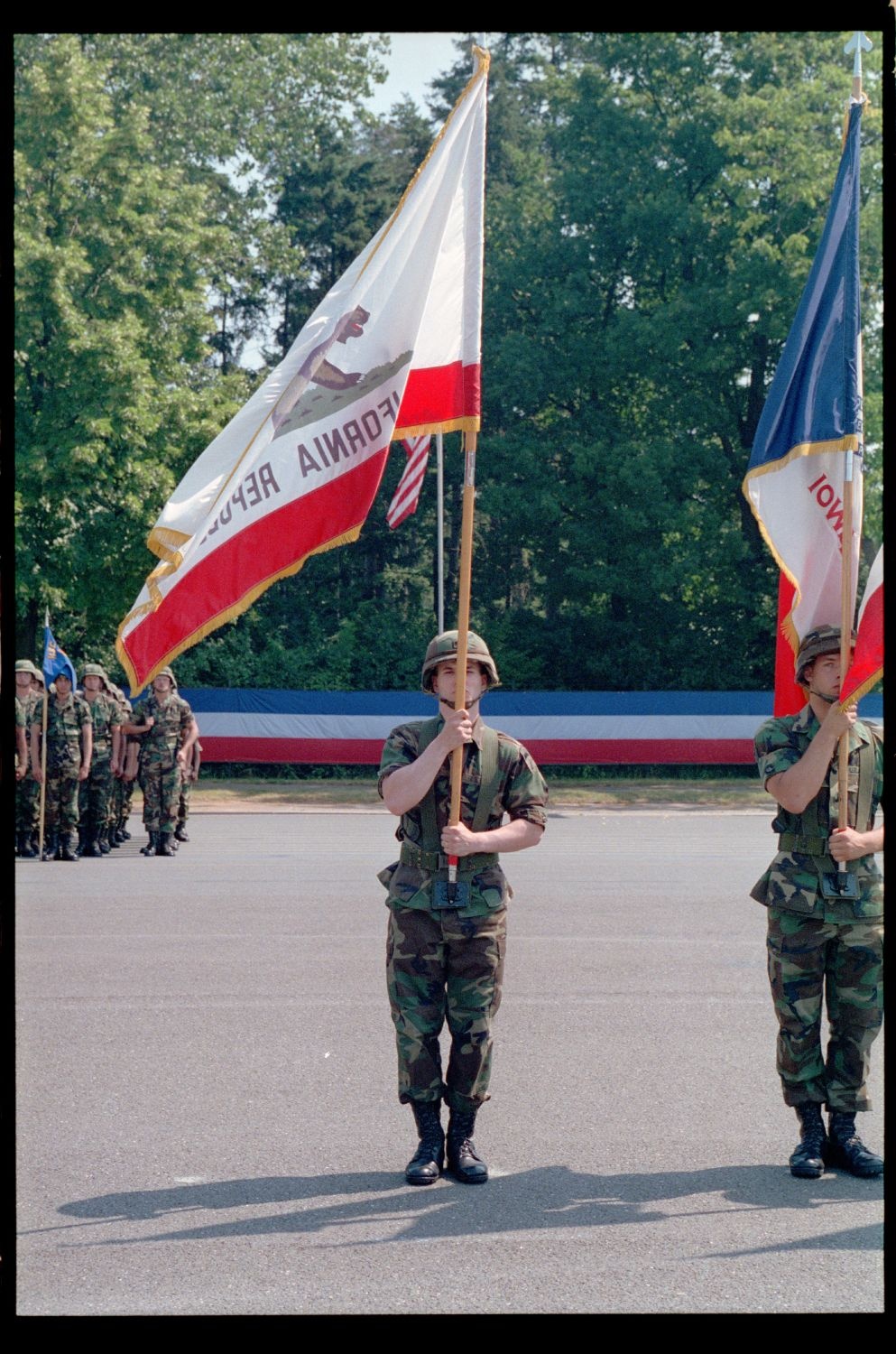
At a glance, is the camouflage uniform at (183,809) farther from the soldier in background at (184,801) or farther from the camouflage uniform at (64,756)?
the camouflage uniform at (64,756)

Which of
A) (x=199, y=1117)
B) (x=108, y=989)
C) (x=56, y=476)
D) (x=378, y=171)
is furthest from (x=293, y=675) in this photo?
(x=199, y=1117)

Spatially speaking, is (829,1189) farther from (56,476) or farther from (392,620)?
(392,620)

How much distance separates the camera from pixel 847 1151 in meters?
5.89

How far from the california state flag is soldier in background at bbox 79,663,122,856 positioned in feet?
35.1

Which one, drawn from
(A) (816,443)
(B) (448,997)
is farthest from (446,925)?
(A) (816,443)

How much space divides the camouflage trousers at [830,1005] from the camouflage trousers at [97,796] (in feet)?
35.9

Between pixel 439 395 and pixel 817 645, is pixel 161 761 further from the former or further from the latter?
pixel 817 645

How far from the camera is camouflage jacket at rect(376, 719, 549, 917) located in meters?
5.84

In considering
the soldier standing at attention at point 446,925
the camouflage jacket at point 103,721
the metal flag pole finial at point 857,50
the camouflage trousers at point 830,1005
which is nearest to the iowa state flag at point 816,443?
the metal flag pole finial at point 857,50

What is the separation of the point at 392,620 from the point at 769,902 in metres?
29.6

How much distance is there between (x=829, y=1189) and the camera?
569cm

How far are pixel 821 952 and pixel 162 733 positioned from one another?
11.0 m

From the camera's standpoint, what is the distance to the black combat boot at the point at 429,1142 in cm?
576

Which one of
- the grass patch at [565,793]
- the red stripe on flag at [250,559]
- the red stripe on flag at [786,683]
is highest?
the red stripe on flag at [250,559]
